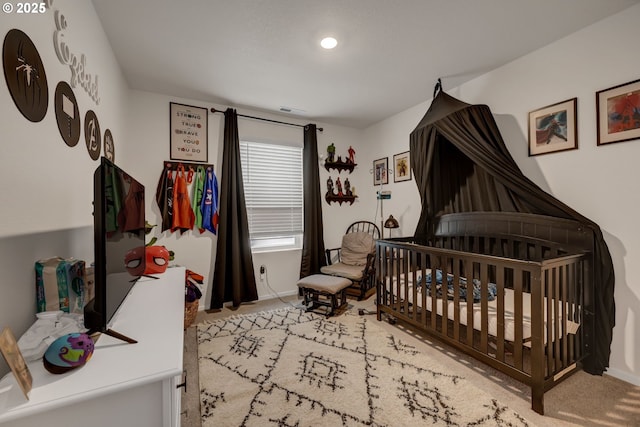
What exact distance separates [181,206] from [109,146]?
1.05 m

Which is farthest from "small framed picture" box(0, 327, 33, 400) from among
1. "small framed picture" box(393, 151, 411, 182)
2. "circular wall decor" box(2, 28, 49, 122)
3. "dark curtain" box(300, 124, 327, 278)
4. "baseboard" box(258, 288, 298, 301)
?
"small framed picture" box(393, 151, 411, 182)

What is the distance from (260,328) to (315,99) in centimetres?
258

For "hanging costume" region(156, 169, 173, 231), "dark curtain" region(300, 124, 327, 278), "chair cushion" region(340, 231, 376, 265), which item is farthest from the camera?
"dark curtain" region(300, 124, 327, 278)

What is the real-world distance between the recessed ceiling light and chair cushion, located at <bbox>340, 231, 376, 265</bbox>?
2344mm

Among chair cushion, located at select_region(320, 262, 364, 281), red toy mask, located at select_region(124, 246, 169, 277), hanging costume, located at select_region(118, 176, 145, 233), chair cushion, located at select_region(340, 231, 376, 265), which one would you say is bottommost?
chair cushion, located at select_region(320, 262, 364, 281)

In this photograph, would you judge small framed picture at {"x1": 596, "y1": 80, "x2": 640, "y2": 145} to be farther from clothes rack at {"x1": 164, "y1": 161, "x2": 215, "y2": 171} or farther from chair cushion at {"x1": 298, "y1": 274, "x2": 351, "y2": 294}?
clothes rack at {"x1": 164, "y1": 161, "x2": 215, "y2": 171}

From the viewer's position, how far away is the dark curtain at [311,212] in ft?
12.1

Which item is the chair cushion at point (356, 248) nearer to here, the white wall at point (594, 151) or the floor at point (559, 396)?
the floor at point (559, 396)

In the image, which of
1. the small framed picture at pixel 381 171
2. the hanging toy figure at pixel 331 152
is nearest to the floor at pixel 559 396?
the small framed picture at pixel 381 171

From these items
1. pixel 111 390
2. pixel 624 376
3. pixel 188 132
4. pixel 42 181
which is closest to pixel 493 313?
pixel 624 376

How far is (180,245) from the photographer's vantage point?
120 inches

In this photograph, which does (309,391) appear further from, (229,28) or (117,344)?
(229,28)

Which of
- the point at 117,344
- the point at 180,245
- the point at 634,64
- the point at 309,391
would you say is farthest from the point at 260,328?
the point at 634,64

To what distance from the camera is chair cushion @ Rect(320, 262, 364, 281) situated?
10.4ft
